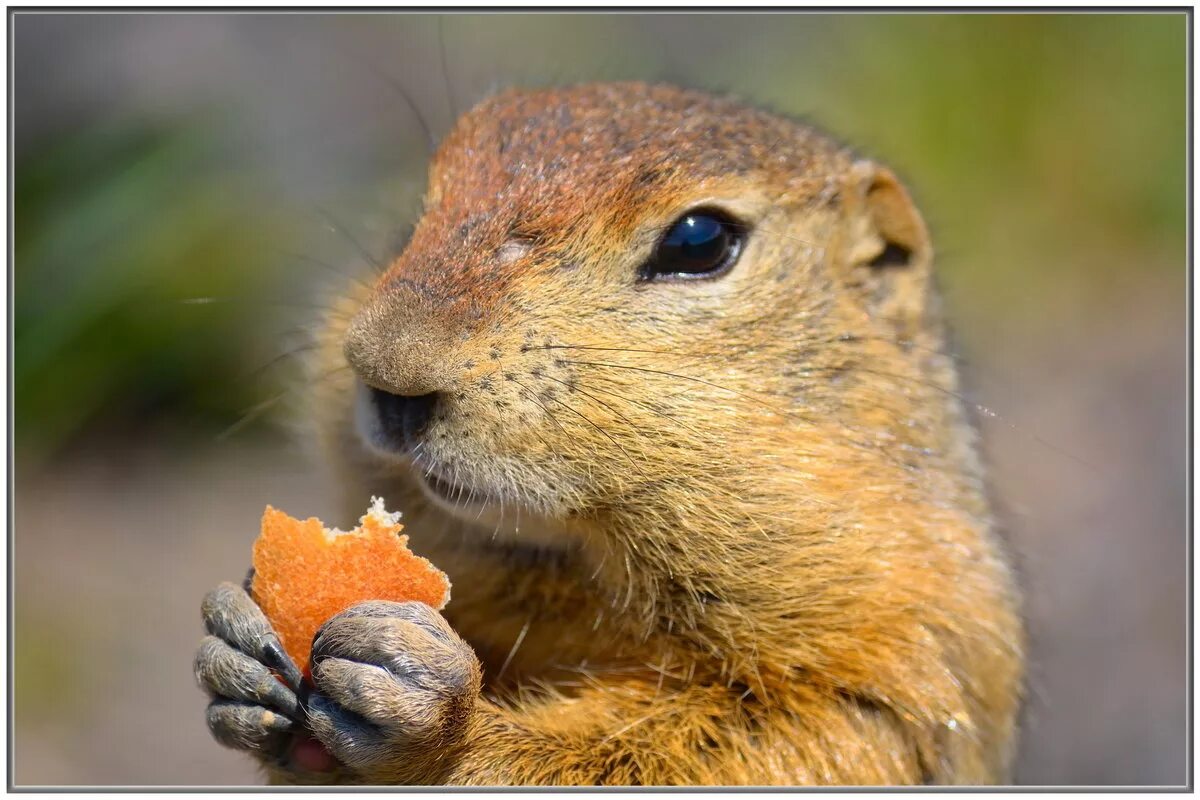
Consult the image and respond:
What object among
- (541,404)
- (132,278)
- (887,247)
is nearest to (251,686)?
(541,404)

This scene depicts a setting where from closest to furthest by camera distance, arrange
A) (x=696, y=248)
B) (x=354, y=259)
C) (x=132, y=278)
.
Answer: (x=696, y=248)
(x=354, y=259)
(x=132, y=278)

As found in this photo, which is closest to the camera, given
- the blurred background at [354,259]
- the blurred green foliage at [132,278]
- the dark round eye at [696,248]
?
the dark round eye at [696,248]

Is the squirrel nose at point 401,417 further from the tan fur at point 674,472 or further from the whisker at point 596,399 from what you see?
the whisker at point 596,399

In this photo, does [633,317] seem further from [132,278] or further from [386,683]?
[132,278]

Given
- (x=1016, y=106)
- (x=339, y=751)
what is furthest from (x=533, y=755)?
(x=1016, y=106)

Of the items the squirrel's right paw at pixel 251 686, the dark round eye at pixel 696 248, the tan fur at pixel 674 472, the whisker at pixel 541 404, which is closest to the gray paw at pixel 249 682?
the squirrel's right paw at pixel 251 686

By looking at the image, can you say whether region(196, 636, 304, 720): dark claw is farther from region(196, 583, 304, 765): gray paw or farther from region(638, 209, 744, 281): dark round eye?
region(638, 209, 744, 281): dark round eye
